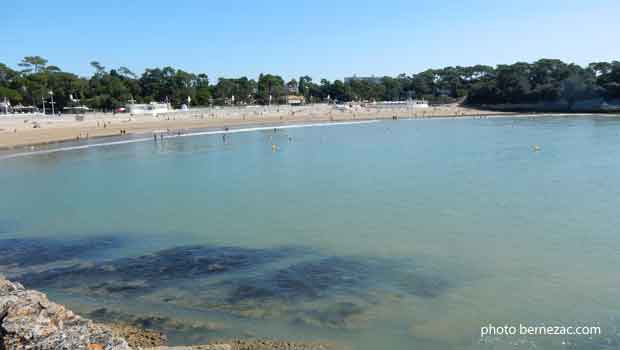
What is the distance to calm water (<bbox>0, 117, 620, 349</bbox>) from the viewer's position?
10.1 metres

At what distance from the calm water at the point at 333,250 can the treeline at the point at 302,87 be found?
66.4m

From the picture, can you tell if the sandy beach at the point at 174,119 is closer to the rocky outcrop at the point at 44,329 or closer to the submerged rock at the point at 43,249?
the submerged rock at the point at 43,249

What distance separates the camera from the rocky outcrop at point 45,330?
515 centimetres

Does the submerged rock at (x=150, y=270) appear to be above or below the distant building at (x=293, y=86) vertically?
below

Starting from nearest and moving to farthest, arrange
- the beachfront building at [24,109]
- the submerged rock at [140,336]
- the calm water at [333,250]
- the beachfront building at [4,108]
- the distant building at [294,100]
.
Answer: the submerged rock at [140,336] < the calm water at [333,250] < the beachfront building at [4,108] < the beachfront building at [24,109] < the distant building at [294,100]

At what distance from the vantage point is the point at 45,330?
560 cm

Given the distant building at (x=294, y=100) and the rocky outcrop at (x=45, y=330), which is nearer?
the rocky outcrop at (x=45, y=330)

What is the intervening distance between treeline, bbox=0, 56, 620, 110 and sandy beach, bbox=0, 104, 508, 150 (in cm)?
1296

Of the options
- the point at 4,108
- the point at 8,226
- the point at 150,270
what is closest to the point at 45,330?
the point at 150,270

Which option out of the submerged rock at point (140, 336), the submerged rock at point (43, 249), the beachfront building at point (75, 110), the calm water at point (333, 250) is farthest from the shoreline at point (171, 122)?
the submerged rock at point (140, 336)

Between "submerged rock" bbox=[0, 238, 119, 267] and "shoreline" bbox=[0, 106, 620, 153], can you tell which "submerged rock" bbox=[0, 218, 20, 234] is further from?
"shoreline" bbox=[0, 106, 620, 153]

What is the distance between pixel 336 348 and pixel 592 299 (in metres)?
5.83

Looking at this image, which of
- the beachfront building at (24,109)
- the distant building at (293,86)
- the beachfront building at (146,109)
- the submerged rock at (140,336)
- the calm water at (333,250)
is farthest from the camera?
the distant building at (293,86)

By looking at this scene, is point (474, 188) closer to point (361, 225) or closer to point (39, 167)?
point (361, 225)
